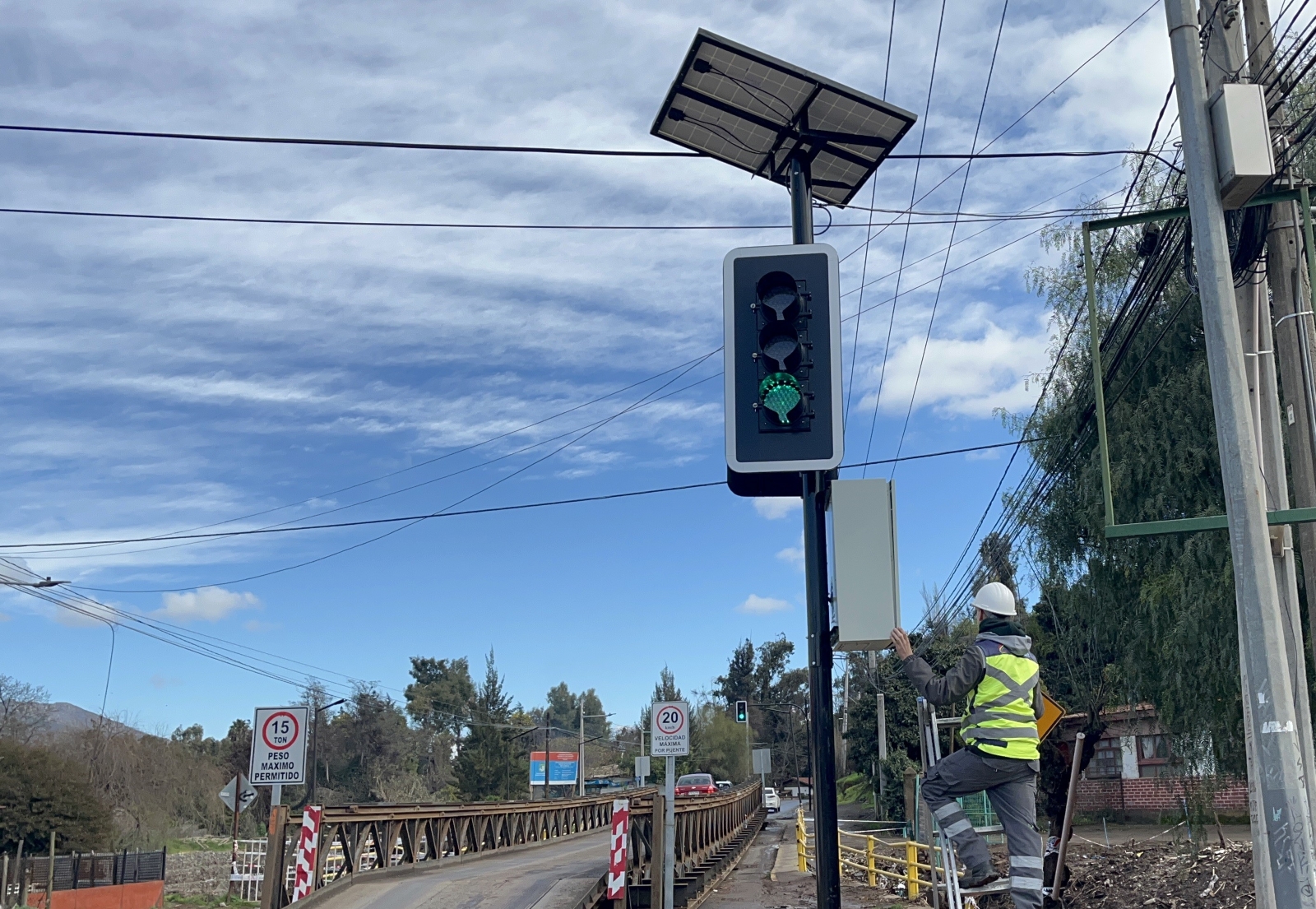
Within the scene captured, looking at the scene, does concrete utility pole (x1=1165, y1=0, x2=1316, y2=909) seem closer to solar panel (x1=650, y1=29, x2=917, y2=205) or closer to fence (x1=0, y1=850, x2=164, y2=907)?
solar panel (x1=650, y1=29, x2=917, y2=205)

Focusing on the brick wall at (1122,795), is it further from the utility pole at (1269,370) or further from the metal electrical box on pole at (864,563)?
the metal electrical box on pole at (864,563)

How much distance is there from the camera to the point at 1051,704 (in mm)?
12961

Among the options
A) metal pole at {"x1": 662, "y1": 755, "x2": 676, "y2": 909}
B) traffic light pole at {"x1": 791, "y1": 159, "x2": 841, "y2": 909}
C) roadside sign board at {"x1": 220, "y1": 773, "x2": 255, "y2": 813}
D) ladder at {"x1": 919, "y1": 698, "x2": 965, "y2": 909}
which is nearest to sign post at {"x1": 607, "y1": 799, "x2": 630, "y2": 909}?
metal pole at {"x1": 662, "y1": 755, "x2": 676, "y2": 909}

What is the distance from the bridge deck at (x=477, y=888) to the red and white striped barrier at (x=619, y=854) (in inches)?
12.1

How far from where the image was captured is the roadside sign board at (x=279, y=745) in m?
13.6

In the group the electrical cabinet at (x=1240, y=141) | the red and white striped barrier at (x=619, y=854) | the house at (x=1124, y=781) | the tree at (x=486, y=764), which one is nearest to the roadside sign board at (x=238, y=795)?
the red and white striped barrier at (x=619, y=854)

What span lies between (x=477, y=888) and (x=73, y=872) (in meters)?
21.9

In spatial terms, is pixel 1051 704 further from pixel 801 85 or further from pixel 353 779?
pixel 353 779

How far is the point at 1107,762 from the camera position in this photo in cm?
3784

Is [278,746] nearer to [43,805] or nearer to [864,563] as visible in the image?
[864,563]

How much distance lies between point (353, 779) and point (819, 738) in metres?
84.5

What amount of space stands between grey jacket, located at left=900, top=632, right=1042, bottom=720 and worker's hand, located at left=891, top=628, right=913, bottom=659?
0.03 m

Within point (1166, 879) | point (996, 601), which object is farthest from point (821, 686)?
point (1166, 879)

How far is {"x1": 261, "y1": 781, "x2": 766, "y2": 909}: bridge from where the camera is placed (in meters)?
13.2
